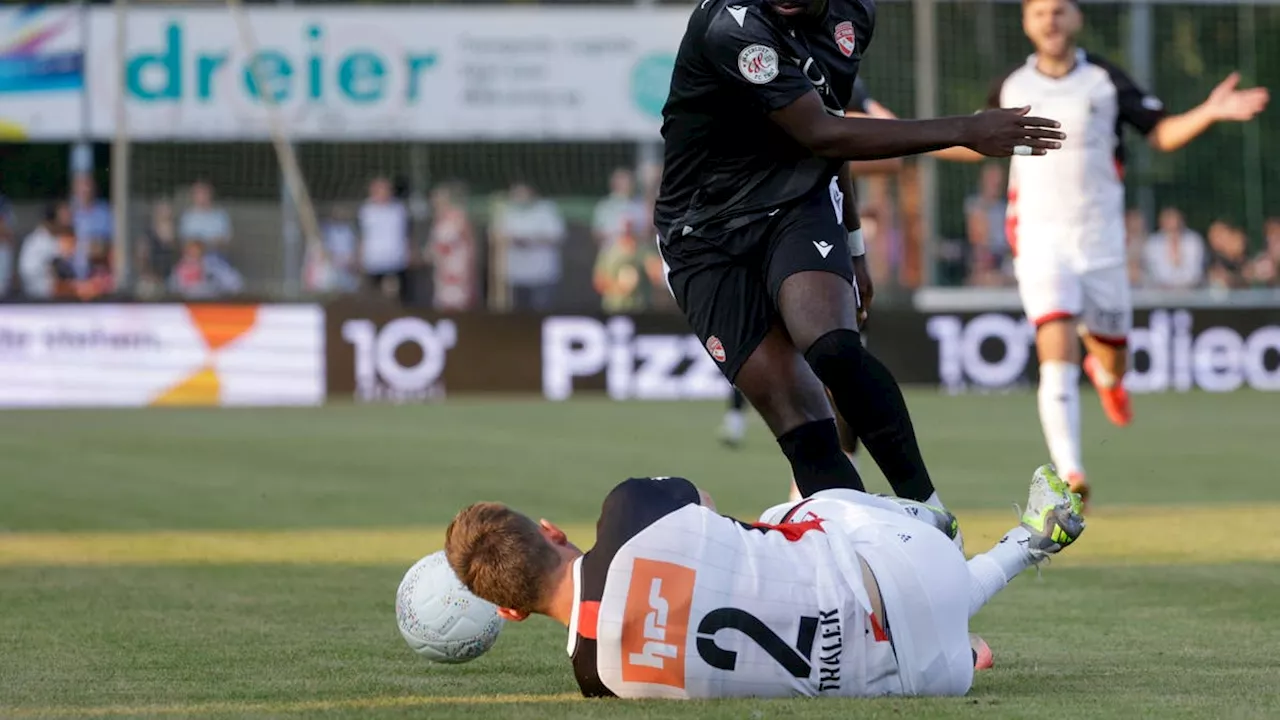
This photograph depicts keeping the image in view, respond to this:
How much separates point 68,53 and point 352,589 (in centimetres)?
1990

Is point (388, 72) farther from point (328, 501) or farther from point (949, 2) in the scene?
point (328, 501)

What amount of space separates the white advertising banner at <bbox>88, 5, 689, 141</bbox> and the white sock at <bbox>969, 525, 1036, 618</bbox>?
→ 22.1 metres

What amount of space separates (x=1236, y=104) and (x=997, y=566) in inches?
201

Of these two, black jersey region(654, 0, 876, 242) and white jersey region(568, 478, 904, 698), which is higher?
black jersey region(654, 0, 876, 242)

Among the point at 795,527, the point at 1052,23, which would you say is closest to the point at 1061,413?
the point at 1052,23

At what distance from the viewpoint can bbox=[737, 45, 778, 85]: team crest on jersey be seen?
6867 millimetres

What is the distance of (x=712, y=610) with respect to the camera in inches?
210

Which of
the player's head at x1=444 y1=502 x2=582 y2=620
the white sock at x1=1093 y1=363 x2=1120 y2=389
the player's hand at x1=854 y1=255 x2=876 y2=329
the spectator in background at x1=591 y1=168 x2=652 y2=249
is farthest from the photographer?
the spectator in background at x1=591 y1=168 x2=652 y2=249

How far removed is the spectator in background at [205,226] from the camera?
25891mm

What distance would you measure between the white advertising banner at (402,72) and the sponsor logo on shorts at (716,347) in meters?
20.7

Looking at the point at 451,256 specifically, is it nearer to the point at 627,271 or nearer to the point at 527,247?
the point at 527,247

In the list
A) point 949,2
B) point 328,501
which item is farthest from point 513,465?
point 949,2

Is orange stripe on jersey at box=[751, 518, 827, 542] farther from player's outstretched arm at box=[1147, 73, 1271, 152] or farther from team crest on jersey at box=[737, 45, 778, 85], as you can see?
player's outstretched arm at box=[1147, 73, 1271, 152]

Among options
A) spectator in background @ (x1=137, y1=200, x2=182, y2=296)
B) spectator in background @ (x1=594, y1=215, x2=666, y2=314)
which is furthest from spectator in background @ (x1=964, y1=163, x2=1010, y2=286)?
spectator in background @ (x1=137, y1=200, x2=182, y2=296)
